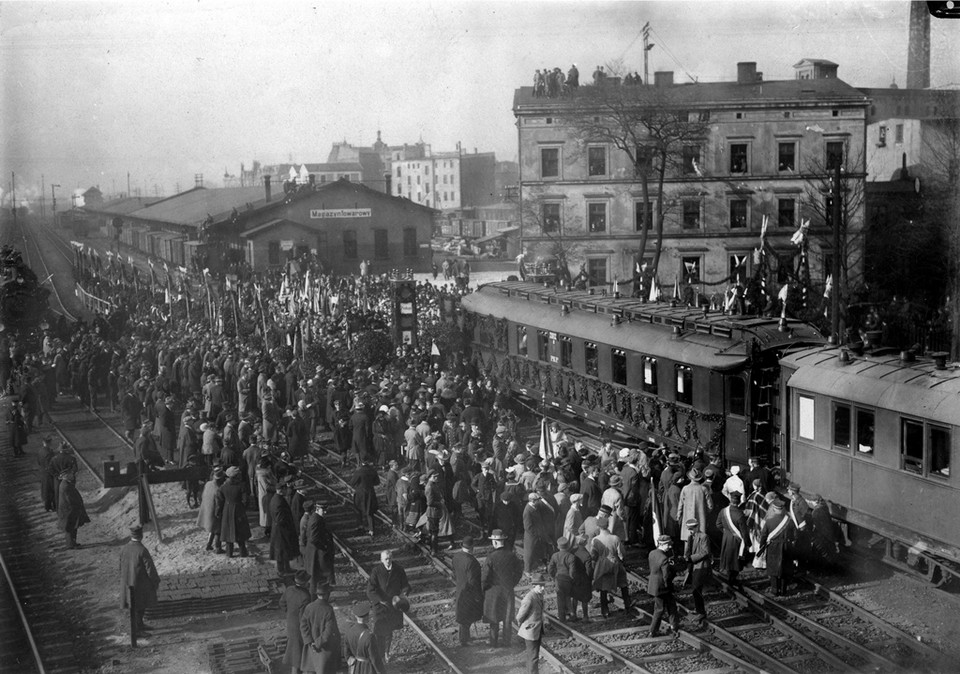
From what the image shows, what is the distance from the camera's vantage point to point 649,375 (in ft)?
70.2

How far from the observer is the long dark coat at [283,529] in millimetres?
15156

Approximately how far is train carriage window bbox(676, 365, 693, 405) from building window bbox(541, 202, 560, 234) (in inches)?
1028

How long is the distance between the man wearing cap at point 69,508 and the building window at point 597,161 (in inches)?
1285

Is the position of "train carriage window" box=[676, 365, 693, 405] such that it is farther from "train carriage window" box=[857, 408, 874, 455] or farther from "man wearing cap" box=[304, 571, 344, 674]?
"man wearing cap" box=[304, 571, 344, 674]

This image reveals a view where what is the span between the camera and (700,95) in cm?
4594

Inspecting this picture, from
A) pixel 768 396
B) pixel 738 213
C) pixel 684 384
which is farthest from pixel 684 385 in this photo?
pixel 738 213

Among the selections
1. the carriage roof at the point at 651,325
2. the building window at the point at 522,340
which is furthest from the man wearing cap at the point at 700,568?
the building window at the point at 522,340

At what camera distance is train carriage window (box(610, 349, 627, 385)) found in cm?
2247

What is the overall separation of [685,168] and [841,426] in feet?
106

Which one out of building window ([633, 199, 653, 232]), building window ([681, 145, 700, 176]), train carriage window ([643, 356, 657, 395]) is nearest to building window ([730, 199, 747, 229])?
building window ([681, 145, 700, 176])

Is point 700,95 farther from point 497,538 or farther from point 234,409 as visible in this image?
point 497,538

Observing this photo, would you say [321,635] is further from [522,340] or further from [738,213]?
[738,213]

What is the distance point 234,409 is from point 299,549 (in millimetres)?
10605

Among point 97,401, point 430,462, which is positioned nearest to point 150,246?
point 97,401
